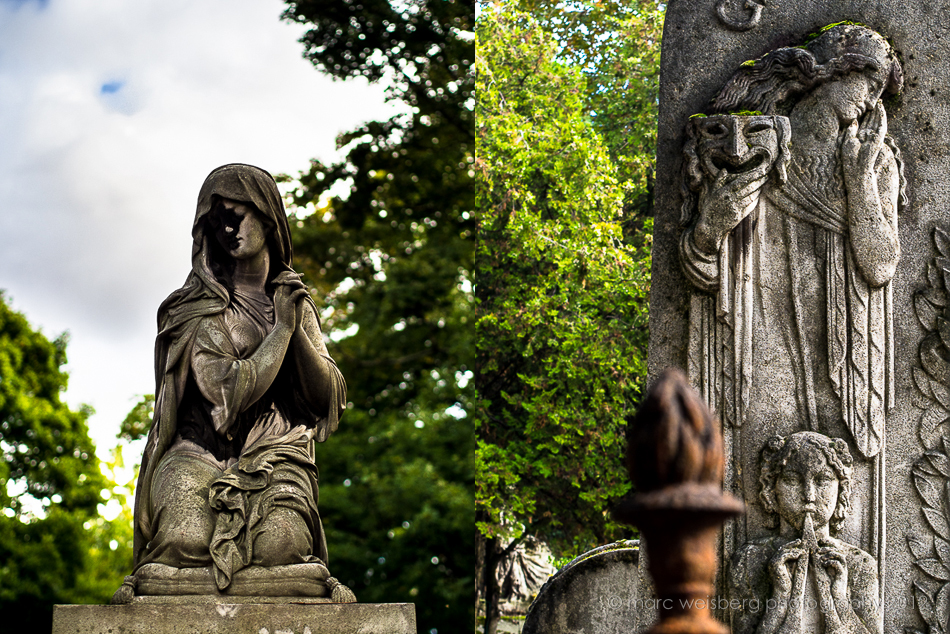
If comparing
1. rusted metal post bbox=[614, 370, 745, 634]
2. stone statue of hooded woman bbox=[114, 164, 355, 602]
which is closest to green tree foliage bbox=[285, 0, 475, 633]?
stone statue of hooded woman bbox=[114, 164, 355, 602]

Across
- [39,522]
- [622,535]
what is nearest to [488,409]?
[622,535]

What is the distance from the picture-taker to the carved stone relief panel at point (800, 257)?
550 cm

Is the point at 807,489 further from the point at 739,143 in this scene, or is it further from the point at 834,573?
the point at 739,143

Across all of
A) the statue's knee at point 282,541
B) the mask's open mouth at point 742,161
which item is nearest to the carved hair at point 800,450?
the mask's open mouth at point 742,161

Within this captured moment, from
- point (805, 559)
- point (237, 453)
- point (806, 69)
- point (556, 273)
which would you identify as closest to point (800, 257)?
point (806, 69)

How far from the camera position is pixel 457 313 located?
17.1 metres

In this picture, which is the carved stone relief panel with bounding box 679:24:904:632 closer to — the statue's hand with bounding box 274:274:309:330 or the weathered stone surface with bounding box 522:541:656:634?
the statue's hand with bounding box 274:274:309:330

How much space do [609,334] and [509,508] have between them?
7.28 feet

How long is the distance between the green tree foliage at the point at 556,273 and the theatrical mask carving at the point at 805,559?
6.50 meters

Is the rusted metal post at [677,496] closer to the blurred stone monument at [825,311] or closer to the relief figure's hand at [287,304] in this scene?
the blurred stone monument at [825,311]

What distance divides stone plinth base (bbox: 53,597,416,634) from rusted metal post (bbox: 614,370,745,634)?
3.22 metres

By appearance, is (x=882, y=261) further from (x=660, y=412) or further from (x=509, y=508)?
(x=509, y=508)

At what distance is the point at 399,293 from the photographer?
56.8 feet

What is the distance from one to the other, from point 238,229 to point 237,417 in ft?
3.30
